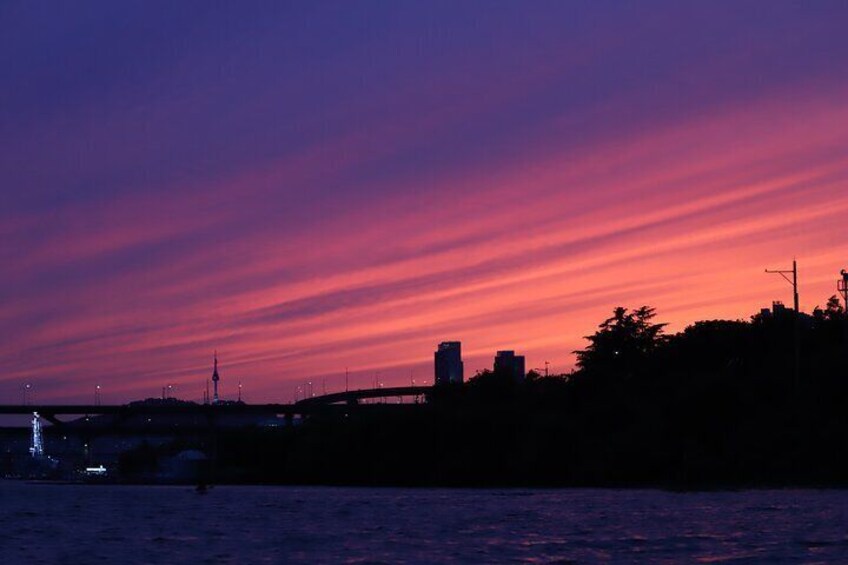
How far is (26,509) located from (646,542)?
80004 mm

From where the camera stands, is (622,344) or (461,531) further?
(622,344)

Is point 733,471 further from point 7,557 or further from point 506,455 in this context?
point 7,557

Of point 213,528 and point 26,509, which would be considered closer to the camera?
point 213,528

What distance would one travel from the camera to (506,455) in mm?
172750

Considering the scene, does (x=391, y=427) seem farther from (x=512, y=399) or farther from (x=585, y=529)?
(x=585, y=529)

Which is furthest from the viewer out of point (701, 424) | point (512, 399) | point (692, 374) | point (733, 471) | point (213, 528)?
point (512, 399)

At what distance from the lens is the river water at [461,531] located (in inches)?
2260

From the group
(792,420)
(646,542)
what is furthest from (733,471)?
(646,542)

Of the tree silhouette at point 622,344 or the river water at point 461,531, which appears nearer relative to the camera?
the river water at point 461,531

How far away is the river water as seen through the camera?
188 feet

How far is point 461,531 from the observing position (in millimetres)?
75188

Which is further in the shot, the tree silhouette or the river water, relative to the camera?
the tree silhouette

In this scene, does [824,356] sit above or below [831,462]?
above

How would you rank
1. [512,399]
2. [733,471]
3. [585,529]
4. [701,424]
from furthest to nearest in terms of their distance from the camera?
1. [512,399]
2. [701,424]
3. [733,471]
4. [585,529]
